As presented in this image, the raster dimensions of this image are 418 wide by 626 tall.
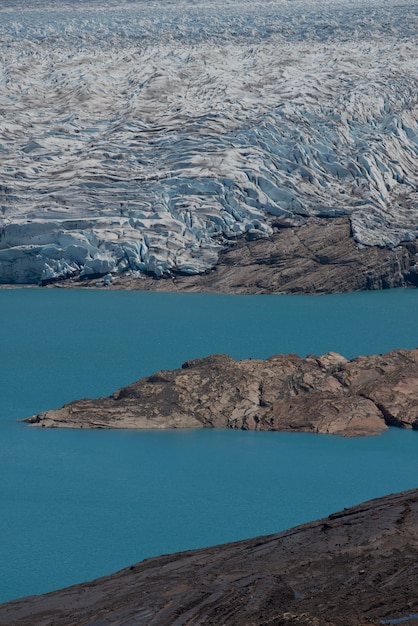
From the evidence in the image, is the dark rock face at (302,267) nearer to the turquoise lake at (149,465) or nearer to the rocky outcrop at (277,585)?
the turquoise lake at (149,465)

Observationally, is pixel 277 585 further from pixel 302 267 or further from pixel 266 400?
pixel 302 267

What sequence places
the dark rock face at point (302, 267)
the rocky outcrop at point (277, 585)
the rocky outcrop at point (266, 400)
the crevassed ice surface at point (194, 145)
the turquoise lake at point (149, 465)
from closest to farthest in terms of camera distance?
the rocky outcrop at point (277, 585) < the turquoise lake at point (149, 465) < the rocky outcrop at point (266, 400) < the dark rock face at point (302, 267) < the crevassed ice surface at point (194, 145)

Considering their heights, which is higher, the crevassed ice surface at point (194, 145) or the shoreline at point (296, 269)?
the crevassed ice surface at point (194, 145)

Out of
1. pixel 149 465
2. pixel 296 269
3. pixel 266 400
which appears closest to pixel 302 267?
pixel 296 269

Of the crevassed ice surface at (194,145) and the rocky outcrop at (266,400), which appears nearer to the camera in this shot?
the rocky outcrop at (266,400)

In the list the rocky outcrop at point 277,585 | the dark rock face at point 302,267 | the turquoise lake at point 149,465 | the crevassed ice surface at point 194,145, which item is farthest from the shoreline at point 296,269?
the rocky outcrop at point 277,585

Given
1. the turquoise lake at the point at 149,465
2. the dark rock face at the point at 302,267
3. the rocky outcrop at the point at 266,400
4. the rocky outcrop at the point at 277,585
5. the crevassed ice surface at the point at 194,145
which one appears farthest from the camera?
the crevassed ice surface at the point at 194,145

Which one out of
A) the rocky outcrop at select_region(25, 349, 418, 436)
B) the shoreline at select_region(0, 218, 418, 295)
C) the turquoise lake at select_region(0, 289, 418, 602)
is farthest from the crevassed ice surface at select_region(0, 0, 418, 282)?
the rocky outcrop at select_region(25, 349, 418, 436)
